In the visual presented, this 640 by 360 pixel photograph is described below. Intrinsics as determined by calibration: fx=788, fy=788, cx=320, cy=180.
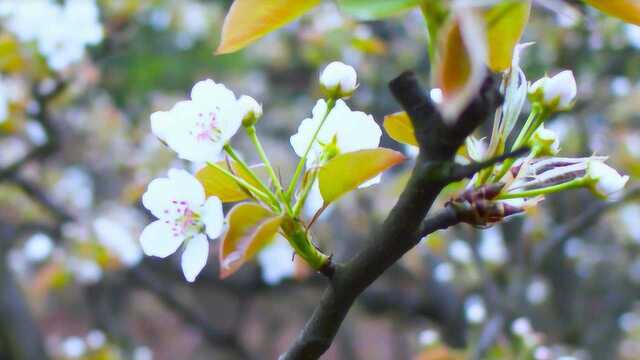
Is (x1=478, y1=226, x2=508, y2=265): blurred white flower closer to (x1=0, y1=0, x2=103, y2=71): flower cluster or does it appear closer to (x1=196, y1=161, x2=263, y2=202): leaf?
(x1=0, y1=0, x2=103, y2=71): flower cluster

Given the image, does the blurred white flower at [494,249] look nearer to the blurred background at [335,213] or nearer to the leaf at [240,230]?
the blurred background at [335,213]

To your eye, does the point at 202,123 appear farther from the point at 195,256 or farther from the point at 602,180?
the point at 602,180

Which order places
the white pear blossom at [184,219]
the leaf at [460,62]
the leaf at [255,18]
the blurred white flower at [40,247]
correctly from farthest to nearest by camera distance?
the blurred white flower at [40,247] < the white pear blossom at [184,219] < the leaf at [255,18] < the leaf at [460,62]

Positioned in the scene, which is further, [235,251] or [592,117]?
[592,117]

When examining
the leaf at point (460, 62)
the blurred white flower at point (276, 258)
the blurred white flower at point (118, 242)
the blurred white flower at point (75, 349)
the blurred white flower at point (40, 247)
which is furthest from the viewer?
the blurred white flower at point (40, 247)

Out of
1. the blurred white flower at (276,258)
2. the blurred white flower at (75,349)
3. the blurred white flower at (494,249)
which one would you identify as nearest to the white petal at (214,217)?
the blurred white flower at (276,258)

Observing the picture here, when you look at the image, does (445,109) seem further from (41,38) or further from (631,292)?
(631,292)

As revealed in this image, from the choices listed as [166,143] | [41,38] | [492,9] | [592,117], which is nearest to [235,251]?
[166,143]
